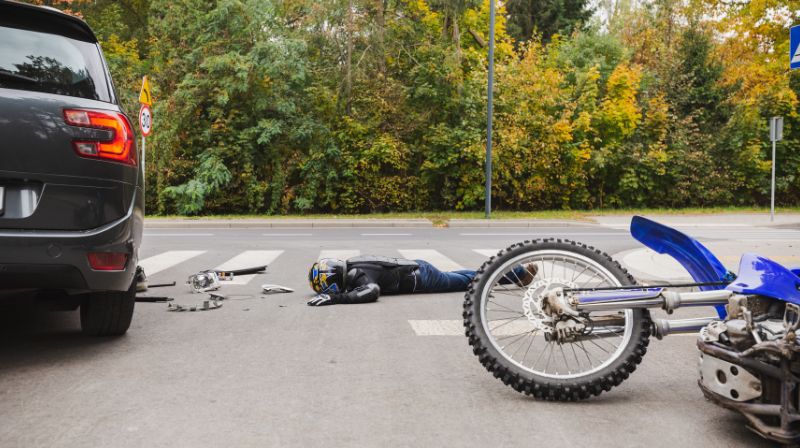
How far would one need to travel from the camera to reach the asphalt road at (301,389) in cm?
313

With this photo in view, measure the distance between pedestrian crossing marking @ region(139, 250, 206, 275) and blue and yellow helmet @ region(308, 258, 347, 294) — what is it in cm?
337

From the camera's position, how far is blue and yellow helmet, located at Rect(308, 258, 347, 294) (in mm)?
6766

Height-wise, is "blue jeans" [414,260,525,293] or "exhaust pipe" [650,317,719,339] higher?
"exhaust pipe" [650,317,719,339]

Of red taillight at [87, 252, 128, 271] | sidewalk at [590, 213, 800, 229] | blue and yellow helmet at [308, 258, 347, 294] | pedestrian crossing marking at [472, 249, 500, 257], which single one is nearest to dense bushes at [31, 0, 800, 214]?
sidewalk at [590, 213, 800, 229]

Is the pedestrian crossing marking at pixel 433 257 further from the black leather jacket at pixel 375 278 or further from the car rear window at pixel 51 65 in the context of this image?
the car rear window at pixel 51 65

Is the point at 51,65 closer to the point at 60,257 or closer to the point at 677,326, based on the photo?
the point at 60,257

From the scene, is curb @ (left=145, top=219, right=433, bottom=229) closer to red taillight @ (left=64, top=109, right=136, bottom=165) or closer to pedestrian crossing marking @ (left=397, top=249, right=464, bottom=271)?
pedestrian crossing marking @ (left=397, top=249, right=464, bottom=271)

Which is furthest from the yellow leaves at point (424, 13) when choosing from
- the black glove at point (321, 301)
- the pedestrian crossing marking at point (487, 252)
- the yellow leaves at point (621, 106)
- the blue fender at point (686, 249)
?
the blue fender at point (686, 249)

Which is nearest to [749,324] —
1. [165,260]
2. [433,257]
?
[433,257]

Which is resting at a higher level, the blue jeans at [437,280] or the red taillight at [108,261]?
the red taillight at [108,261]

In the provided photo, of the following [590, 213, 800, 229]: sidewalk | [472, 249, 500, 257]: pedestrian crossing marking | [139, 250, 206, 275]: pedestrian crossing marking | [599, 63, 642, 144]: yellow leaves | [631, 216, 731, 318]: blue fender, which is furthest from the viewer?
[599, 63, 642, 144]: yellow leaves

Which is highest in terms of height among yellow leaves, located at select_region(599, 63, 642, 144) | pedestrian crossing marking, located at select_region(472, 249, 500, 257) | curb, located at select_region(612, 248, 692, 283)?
yellow leaves, located at select_region(599, 63, 642, 144)

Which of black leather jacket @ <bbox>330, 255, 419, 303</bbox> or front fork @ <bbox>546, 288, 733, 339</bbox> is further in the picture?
black leather jacket @ <bbox>330, 255, 419, 303</bbox>

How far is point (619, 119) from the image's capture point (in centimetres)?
2436
